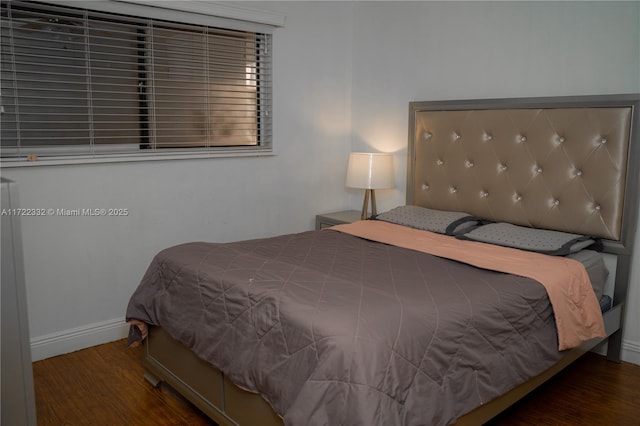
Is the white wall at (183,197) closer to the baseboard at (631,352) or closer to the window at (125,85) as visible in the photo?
the window at (125,85)

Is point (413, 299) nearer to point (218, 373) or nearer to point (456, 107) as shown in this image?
point (218, 373)

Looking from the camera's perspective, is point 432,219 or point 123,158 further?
point 432,219

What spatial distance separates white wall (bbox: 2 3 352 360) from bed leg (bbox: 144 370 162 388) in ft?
2.00

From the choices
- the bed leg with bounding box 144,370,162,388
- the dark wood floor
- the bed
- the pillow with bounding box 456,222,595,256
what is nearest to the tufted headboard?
the bed

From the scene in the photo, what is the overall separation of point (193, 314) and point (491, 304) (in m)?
1.17

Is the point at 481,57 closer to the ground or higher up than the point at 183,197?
higher up

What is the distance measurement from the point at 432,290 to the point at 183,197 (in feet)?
6.09

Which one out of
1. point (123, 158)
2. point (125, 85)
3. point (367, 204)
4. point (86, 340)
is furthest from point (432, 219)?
point (86, 340)

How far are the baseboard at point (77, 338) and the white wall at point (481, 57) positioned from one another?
199cm

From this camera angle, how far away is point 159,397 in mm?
2527

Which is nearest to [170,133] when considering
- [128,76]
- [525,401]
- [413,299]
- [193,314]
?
[128,76]

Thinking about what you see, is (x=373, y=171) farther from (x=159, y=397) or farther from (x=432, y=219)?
(x=159, y=397)

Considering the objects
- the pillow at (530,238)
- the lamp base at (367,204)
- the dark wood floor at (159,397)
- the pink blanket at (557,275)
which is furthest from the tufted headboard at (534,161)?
the dark wood floor at (159,397)

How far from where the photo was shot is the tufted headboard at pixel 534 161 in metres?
2.70
